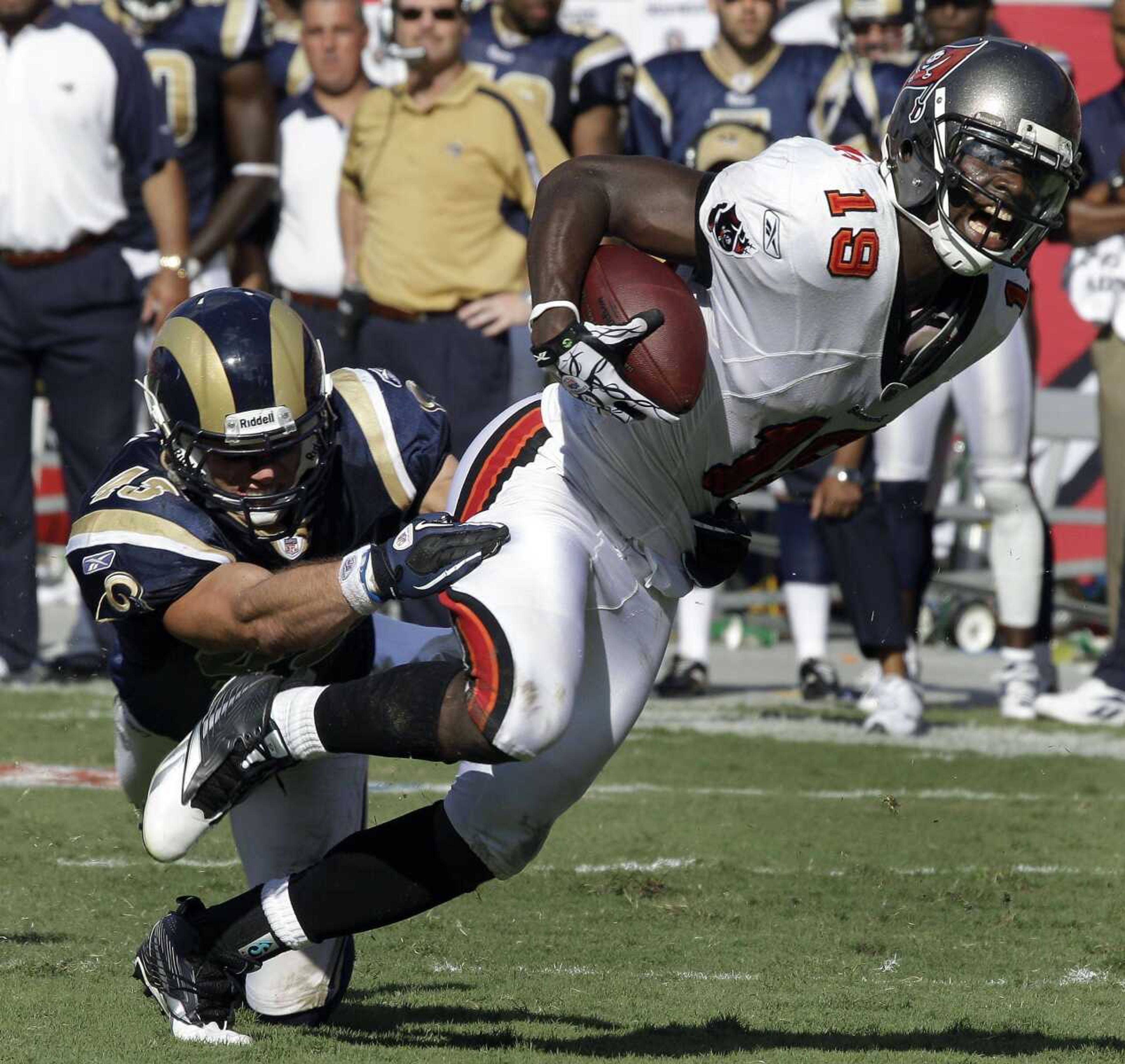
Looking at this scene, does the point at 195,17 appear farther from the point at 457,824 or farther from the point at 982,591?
the point at 457,824

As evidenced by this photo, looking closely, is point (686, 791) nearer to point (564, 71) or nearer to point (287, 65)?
point (564, 71)

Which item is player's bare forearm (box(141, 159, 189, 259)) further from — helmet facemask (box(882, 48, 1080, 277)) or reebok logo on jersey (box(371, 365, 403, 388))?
helmet facemask (box(882, 48, 1080, 277))

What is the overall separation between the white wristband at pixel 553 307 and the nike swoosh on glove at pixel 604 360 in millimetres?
37

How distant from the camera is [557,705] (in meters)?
3.33

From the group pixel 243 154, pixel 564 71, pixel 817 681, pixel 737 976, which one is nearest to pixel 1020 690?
pixel 817 681

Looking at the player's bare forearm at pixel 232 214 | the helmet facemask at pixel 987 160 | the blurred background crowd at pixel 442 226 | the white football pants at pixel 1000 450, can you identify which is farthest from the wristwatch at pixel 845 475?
the helmet facemask at pixel 987 160

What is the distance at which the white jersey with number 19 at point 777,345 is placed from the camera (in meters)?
3.42

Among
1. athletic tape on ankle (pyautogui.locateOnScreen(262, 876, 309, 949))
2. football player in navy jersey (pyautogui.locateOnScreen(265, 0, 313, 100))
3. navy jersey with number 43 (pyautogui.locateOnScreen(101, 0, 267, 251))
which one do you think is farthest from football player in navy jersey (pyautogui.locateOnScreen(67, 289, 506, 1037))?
football player in navy jersey (pyautogui.locateOnScreen(265, 0, 313, 100))

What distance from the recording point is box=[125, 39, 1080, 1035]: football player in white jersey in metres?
3.38

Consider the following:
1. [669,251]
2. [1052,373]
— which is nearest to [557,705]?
[669,251]

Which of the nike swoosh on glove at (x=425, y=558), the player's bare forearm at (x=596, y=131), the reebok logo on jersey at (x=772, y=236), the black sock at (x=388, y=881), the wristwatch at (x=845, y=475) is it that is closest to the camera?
the nike swoosh on glove at (x=425, y=558)

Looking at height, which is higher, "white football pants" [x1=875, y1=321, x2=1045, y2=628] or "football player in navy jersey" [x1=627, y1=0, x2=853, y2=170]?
"football player in navy jersey" [x1=627, y1=0, x2=853, y2=170]

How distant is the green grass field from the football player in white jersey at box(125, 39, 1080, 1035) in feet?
0.98

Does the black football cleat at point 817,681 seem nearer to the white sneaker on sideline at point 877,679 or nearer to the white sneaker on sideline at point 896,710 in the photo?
the white sneaker on sideline at point 877,679
